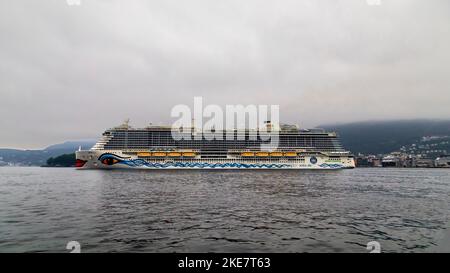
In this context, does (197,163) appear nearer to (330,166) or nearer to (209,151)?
(209,151)

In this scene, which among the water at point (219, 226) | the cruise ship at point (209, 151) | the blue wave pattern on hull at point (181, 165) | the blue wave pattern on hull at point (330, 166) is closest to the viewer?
the water at point (219, 226)

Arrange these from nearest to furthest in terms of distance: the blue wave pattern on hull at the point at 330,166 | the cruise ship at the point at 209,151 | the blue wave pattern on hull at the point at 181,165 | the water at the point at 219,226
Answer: the water at the point at 219,226 < the blue wave pattern on hull at the point at 181,165 < the cruise ship at the point at 209,151 < the blue wave pattern on hull at the point at 330,166

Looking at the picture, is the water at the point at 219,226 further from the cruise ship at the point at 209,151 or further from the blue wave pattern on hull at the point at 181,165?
the cruise ship at the point at 209,151

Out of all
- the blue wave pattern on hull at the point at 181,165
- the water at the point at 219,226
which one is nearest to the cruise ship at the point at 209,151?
the blue wave pattern on hull at the point at 181,165

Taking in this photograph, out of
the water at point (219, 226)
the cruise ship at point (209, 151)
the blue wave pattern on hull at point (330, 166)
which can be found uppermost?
the cruise ship at point (209, 151)

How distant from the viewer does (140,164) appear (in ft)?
214

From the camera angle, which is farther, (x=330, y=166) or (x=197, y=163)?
(x=330, y=166)

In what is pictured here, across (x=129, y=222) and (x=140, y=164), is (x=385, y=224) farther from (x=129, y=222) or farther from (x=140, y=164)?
(x=140, y=164)

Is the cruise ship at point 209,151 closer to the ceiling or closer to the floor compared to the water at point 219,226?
closer to the ceiling

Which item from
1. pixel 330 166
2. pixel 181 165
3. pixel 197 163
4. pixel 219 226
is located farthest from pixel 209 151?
pixel 219 226

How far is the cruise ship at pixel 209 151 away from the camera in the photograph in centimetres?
6556

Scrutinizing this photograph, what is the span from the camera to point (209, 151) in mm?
70500
